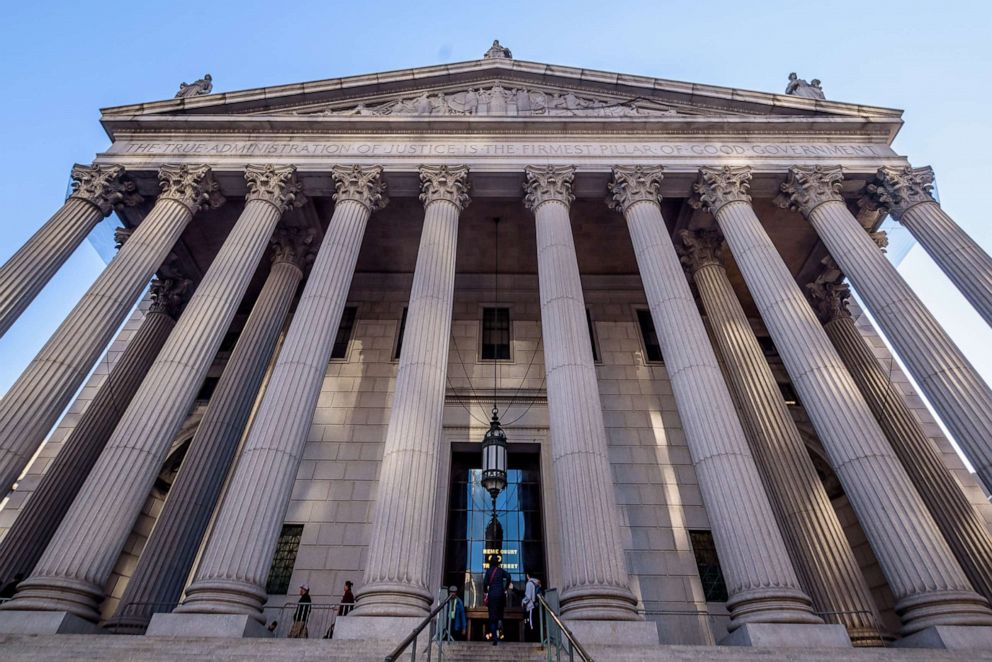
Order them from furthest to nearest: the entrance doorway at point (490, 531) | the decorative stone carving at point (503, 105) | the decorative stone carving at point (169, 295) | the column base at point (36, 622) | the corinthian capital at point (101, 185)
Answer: the decorative stone carving at point (169, 295), the decorative stone carving at point (503, 105), the corinthian capital at point (101, 185), the entrance doorway at point (490, 531), the column base at point (36, 622)

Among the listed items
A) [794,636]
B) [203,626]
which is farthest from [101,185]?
[794,636]

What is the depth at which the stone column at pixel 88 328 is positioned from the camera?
1322cm

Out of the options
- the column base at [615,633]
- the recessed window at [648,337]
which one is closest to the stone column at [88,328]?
the column base at [615,633]

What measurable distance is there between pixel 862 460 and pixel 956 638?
139 inches

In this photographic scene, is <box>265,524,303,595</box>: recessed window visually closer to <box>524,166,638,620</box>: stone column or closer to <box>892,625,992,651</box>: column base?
<box>524,166,638,620</box>: stone column

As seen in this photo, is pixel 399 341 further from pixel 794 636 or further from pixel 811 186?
→ pixel 794 636

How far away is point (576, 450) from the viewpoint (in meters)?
13.1

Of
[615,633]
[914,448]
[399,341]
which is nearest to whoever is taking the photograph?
[615,633]

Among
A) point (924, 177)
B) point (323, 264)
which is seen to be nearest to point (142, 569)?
point (323, 264)

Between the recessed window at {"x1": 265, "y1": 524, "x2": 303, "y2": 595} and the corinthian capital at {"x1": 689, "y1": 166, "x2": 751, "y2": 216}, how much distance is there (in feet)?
53.7

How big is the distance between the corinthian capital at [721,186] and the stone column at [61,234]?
18.2 metres

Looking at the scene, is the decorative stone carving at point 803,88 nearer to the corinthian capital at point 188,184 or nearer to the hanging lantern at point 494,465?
the hanging lantern at point 494,465

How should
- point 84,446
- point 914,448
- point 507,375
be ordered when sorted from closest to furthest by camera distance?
point 84,446, point 914,448, point 507,375

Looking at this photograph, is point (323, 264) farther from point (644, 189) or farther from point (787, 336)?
point (787, 336)
